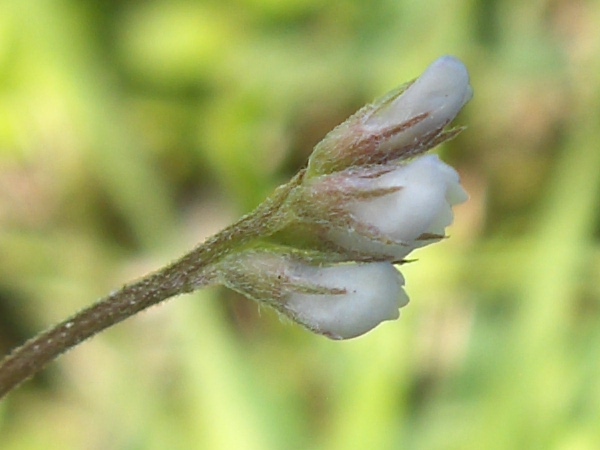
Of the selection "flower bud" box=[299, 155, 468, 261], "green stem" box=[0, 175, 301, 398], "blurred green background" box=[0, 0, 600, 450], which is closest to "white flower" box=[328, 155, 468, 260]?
"flower bud" box=[299, 155, 468, 261]

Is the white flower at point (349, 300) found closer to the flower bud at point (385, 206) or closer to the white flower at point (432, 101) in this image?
the flower bud at point (385, 206)

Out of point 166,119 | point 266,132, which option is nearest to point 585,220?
point 266,132

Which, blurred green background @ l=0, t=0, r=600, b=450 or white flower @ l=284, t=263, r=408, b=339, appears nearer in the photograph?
white flower @ l=284, t=263, r=408, b=339

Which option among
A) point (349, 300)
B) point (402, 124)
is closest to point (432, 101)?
point (402, 124)

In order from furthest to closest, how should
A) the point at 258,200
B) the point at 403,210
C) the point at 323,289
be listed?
the point at 258,200 < the point at 323,289 < the point at 403,210

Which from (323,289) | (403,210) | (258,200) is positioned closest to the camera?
(403,210)

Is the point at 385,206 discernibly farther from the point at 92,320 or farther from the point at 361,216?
the point at 92,320

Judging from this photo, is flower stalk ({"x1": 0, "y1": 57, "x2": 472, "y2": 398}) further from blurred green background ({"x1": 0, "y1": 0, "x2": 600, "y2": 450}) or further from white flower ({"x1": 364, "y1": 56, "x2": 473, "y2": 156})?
blurred green background ({"x1": 0, "y1": 0, "x2": 600, "y2": 450})
